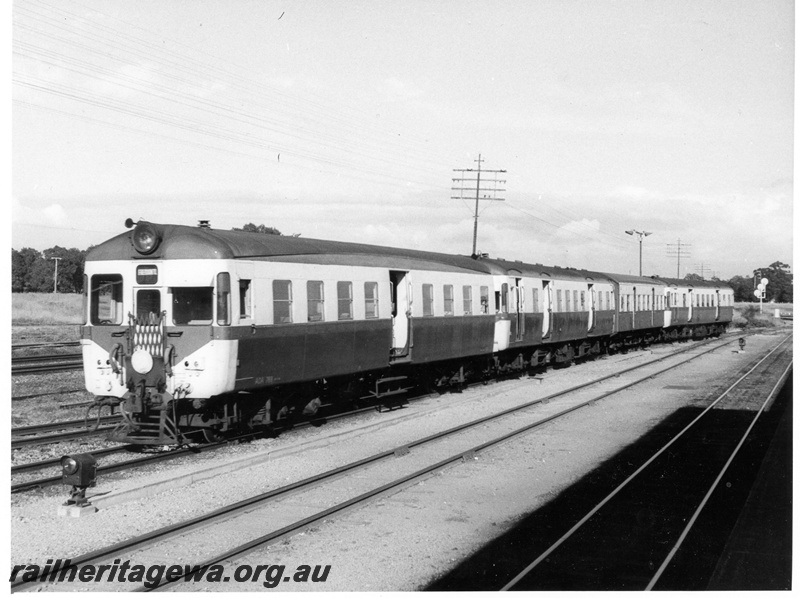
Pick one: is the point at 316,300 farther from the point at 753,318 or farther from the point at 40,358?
the point at 753,318

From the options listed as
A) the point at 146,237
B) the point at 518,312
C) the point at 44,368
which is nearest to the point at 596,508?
the point at 146,237

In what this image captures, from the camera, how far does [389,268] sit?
16.2 m

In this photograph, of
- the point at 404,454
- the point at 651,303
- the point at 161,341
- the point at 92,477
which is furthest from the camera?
the point at 651,303

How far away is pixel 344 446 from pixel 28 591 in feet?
22.3

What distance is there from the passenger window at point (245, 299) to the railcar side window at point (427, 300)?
20.3 ft

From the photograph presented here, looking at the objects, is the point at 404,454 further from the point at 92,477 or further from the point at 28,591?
the point at 28,591

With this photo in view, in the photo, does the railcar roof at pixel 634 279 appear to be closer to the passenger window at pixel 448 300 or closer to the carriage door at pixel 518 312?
the carriage door at pixel 518 312

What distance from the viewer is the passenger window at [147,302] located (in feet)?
38.5

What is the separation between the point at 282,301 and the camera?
1270 centimetres

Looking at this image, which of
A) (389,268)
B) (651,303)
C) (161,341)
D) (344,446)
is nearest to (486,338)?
(389,268)

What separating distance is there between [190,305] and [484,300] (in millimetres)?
10782

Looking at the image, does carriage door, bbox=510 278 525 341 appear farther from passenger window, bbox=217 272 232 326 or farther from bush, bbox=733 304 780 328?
bush, bbox=733 304 780 328

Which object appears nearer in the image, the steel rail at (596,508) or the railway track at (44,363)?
the steel rail at (596,508)

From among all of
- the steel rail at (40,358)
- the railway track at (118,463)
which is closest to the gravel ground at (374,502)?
the railway track at (118,463)
